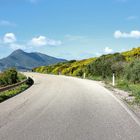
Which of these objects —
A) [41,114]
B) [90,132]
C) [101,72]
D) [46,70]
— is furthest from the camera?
[46,70]

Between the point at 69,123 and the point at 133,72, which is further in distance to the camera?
the point at 133,72

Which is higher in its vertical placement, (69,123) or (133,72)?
(133,72)

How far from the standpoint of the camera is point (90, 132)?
9.80 meters

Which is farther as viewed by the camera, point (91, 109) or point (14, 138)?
point (91, 109)

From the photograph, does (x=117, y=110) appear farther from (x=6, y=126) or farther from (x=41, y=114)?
(x=6, y=126)

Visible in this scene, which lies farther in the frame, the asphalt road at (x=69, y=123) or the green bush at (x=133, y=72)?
the green bush at (x=133, y=72)

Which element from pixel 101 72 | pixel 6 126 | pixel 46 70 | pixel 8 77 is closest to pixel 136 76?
pixel 8 77

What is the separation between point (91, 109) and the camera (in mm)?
14594

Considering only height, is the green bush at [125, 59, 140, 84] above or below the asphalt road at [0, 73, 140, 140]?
above

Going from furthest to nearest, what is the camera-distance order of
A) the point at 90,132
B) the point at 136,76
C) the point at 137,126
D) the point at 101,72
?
the point at 101,72 → the point at 136,76 → the point at 137,126 → the point at 90,132

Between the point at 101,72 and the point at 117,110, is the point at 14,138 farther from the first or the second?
the point at 101,72

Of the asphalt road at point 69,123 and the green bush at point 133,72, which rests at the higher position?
the green bush at point 133,72

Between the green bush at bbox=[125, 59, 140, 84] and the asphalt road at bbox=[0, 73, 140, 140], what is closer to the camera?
the asphalt road at bbox=[0, 73, 140, 140]

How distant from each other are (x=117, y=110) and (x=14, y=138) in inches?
238
